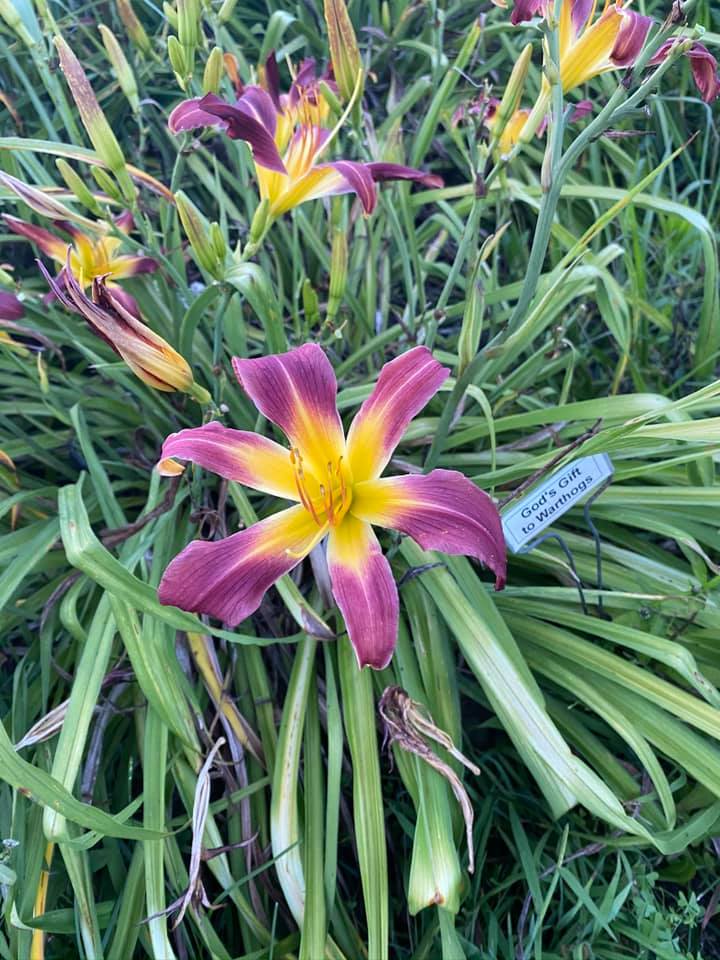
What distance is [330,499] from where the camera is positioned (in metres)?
0.77

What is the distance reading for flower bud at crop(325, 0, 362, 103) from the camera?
2.92 feet

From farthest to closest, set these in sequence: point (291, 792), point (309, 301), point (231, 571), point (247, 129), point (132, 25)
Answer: point (132, 25), point (309, 301), point (291, 792), point (247, 129), point (231, 571)

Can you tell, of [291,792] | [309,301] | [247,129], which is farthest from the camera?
[309,301]

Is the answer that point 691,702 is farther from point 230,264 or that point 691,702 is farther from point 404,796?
point 230,264

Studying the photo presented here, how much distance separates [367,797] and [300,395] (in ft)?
1.55

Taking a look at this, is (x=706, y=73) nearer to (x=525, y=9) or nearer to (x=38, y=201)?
(x=525, y=9)

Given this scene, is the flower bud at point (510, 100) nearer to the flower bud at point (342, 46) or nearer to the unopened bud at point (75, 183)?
the flower bud at point (342, 46)

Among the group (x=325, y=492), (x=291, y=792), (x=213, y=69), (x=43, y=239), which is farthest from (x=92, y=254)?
(x=291, y=792)

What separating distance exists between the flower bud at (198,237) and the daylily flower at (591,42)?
0.38 metres

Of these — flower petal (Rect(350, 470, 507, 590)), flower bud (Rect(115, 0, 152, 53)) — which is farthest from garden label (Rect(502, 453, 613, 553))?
flower bud (Rect(115, 0, 152, 53))

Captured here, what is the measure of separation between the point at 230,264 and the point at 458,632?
0.54 m

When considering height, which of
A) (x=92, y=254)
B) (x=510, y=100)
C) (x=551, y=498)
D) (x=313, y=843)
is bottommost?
(x=313, y=843)

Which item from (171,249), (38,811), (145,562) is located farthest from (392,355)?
(38,811)

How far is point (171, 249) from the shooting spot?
1131 mm
